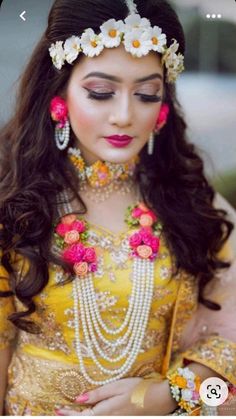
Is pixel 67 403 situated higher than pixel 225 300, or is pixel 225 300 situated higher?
pixel 225 300

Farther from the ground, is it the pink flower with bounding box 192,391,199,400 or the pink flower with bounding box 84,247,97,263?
the pink flower with bounding box 84,247,97,263

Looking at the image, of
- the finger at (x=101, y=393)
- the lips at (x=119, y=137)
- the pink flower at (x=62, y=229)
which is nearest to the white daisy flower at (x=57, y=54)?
the lips at (x=119, y=137)

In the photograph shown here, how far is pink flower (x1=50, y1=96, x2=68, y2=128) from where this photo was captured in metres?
0.99

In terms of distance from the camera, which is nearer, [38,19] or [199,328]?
[38,19]

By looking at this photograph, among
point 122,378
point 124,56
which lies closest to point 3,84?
point 124,56

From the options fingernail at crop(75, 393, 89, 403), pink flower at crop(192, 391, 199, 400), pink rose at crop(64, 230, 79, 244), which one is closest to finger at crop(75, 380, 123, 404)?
fingernail at crop(75, 393, 89, 403)

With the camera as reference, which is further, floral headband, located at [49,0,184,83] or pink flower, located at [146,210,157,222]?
pink flower, located at [146,210,157,222]

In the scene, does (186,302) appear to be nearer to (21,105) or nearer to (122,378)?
(122,378)

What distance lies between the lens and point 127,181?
41.6 inches

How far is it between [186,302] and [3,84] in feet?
1.36

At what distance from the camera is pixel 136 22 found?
93 centimetres

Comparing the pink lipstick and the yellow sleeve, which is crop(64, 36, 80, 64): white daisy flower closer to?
the pink lipstick

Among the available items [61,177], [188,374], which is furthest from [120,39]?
[188,374]

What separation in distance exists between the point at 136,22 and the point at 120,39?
0.11 feet
